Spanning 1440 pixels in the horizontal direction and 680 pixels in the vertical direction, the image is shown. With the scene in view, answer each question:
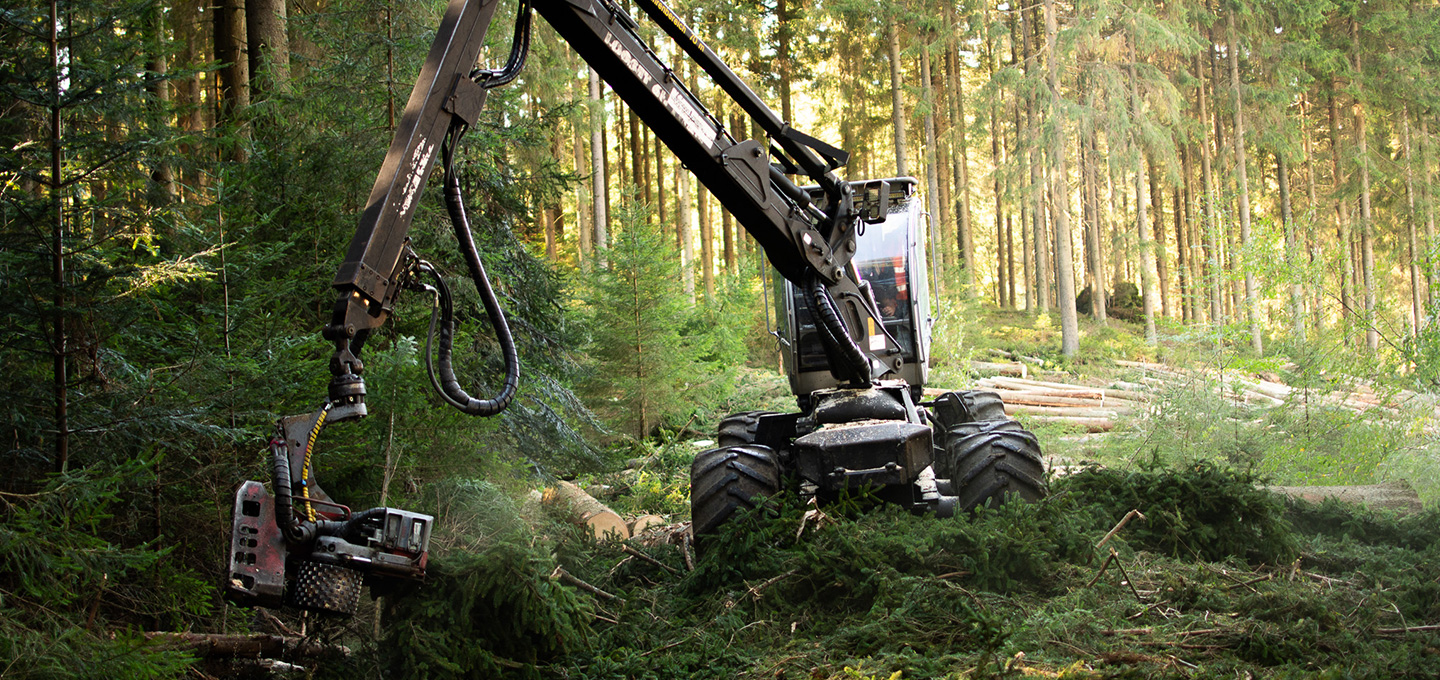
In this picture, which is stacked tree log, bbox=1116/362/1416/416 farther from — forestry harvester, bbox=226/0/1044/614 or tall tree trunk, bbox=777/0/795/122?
tall tree trunk, bbox=777/0/795/122

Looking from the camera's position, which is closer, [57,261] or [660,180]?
[57,261]

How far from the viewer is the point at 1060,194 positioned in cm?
2148

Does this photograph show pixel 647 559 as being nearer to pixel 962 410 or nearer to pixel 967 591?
pixel 967 591

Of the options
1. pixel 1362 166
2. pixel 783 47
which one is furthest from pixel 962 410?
pixel 1362 166

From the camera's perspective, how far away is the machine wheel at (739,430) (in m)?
7.55

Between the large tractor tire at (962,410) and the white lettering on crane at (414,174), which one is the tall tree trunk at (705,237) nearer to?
the large tractor tire at (962,410)

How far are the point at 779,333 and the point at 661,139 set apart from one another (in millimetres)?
3444

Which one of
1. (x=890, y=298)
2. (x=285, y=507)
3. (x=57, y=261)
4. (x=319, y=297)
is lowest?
(x=285, y=507)

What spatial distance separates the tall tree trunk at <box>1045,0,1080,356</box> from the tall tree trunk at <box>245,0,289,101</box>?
16458 mm

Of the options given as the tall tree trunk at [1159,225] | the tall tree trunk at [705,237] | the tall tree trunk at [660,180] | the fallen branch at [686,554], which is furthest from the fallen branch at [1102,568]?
the tall tree trunk at [1159,225]

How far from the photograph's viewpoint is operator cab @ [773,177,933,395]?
25.1ft

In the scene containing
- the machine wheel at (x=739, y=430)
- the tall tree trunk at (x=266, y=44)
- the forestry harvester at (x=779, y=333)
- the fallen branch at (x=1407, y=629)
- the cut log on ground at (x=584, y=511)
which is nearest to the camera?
the forestry harvester at (x=779, y=333)

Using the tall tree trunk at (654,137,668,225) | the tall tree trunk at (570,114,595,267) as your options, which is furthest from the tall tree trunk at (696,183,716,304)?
the tall tree trunk at (570,114,595,267)

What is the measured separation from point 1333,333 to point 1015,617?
7177mm
